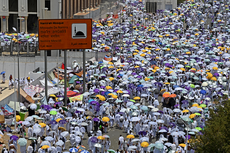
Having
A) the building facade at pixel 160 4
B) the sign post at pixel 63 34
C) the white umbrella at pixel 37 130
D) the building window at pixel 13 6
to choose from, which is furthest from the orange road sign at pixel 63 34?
the building facade at pixel 160 4

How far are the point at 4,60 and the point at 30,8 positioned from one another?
17924 millimetres

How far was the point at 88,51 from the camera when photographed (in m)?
40.4

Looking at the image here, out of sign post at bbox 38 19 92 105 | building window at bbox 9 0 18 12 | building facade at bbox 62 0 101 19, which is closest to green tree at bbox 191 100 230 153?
sign post at bbox 38 19 92 105

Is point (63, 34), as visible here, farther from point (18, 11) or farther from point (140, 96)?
point (18, 11)

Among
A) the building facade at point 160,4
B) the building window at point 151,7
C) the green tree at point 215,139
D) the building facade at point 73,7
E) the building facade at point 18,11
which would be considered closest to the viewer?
the green tree at point 215,139

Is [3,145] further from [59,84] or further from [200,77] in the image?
[200,77]

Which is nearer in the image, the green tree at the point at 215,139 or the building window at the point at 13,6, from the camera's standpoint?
the green tree at the point at 215,139

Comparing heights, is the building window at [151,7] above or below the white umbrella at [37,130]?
above

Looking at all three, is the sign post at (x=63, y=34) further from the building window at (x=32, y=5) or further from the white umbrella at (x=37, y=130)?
the building window at (x=32, y=5)

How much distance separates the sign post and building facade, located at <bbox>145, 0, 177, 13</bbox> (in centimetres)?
4562

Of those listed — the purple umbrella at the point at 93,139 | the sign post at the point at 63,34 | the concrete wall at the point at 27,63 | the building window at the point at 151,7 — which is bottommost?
the purple umbrella at the point at 93,139

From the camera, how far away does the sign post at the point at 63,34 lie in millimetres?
26766

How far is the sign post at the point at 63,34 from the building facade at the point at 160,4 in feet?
150

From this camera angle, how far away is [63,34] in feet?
89.1
